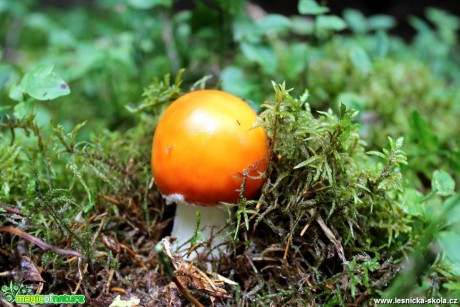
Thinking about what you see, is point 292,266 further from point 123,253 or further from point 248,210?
point 123,253

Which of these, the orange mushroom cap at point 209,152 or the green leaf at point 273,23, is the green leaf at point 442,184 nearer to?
the orange mushroom cap at point 209,152

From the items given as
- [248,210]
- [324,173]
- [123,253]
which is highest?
[324,173]

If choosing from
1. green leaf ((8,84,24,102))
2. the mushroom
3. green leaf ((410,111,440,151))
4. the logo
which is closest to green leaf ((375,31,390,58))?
green leaf ((410,111,440,151))

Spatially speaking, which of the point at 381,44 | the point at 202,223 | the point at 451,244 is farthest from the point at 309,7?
the point at 451,244

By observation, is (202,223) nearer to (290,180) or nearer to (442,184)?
Answer: (290,180)

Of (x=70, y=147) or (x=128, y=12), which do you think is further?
(x=128, y=12)

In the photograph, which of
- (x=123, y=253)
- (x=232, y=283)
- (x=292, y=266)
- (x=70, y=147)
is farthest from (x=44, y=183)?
(x=292, y=266)

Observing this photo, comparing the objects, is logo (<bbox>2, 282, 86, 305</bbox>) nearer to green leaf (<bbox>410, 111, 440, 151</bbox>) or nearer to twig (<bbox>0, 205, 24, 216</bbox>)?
twig (<bbox>0, 205, 24, 216</bbox>)
